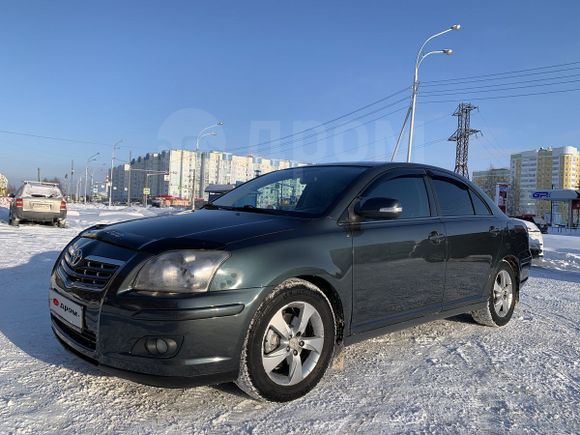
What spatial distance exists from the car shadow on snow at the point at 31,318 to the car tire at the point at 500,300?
11.5ft

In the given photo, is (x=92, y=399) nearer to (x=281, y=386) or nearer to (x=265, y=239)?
(x=281, y=386)

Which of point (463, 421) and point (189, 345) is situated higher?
point (189, 345)

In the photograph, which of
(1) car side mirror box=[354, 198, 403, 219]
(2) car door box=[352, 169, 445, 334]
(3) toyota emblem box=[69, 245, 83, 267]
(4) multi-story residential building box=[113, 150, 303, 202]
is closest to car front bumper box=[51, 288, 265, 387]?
(3) toyota emblem box=[69, 245, 83, 267]

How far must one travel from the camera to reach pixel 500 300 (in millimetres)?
4809

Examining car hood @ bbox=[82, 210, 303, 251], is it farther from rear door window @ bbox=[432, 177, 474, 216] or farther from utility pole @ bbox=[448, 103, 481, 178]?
utility pole @ bbox=[448, 103, 481, 178]

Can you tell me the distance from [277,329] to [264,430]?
566mm

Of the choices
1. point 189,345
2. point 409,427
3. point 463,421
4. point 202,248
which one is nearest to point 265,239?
point 202,248

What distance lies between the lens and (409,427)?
8.56 ft

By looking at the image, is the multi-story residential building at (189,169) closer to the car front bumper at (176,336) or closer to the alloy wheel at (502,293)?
the alloy wheel at (502,293)

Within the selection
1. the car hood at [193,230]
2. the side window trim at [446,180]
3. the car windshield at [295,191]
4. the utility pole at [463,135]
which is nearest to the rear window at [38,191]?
the car windshield at [295,191]

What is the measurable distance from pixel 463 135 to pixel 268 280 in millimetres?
48270

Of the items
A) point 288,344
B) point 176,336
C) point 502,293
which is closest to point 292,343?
point 288,344

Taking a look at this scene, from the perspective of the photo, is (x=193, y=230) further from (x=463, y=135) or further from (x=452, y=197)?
(x=463, y=135)

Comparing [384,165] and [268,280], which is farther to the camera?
[384,165]
